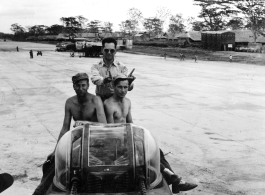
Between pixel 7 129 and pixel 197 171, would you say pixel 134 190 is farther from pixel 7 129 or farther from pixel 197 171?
pixel 7 129

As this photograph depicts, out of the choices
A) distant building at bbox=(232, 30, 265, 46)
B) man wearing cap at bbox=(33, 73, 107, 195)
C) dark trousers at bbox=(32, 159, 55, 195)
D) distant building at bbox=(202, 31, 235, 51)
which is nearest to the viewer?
dark trousers at bbox=(32, 159, 55, 195)

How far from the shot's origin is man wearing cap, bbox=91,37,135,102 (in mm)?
5859

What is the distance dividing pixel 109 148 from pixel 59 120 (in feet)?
25.3

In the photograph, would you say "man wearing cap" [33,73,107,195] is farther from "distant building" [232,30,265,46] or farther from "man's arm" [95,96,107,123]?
"distant building" [232,30,265,46]

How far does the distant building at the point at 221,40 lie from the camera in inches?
2292

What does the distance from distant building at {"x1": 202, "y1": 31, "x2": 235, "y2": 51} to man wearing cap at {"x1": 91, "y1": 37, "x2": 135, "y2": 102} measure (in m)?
53.9

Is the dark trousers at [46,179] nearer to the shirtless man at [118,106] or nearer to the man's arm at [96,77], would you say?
the shirtless man at [118,106]

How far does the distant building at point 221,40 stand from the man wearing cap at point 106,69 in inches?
2122

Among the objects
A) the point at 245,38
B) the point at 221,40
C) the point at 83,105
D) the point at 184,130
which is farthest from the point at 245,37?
the point at 83,105

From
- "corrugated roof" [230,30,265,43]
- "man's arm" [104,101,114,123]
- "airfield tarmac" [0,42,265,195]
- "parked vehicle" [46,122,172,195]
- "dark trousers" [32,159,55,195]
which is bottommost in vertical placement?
"airfield tarmac" [0,42,265,195]

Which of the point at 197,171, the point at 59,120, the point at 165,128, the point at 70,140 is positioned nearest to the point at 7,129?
the point at 59,120

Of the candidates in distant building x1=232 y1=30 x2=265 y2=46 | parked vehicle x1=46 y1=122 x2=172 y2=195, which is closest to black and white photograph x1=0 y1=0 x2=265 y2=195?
parked vehicle x1=46 y1=122 x2=172 y2=195

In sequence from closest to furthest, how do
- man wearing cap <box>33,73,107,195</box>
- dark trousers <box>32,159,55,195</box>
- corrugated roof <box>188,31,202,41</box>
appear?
dark trousers <box>32,159,55,195</box> → man wearing cap <box>33,73,107,195</box> → corrugated roof <box>188,31,202,41</box>

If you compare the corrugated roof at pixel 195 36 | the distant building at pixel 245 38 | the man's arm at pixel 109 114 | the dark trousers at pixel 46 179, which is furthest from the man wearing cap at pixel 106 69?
the corrugated roof at pixel 195 36
